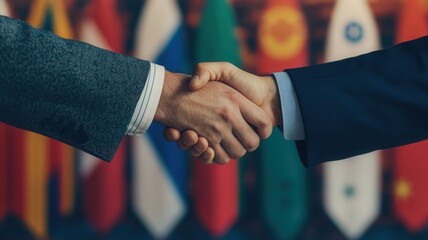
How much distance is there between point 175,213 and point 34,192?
337mm

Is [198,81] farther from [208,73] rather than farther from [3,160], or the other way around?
[3,160]

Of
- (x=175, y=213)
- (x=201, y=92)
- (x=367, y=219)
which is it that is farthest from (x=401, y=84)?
(x=175, y=213)

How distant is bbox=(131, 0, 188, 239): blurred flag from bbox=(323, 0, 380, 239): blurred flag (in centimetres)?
34

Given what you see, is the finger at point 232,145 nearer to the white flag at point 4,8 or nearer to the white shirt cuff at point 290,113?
the white shirt cuff at point 290,113

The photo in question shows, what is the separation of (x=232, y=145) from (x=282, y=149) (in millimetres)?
370

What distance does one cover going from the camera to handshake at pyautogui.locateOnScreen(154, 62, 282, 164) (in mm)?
1301

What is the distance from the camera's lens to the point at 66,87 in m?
1.18

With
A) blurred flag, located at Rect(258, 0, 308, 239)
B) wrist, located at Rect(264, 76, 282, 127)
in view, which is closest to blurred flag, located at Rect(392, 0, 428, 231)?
blurred flag, located at Rect(258, 0, 308, 239)

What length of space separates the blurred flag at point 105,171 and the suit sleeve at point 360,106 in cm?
56

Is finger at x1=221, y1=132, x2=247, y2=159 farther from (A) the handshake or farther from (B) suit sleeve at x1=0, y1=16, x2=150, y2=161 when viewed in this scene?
(B) suit sleeve at x1=0, y1=16, x2=150, y2=161

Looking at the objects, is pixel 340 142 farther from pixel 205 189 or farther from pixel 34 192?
pixel 34 192

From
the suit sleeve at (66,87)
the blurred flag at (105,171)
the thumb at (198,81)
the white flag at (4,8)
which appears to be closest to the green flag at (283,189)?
the blurred flag at (105,171)

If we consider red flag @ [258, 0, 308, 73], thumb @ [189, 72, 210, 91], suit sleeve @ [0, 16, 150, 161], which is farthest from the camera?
red flag @ [258, 0, 308, 73]

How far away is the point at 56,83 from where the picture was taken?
1166 mm
